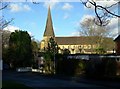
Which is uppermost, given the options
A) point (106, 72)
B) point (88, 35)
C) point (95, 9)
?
point (88, 35)

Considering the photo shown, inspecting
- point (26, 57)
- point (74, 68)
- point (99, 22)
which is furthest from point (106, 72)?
point (26, 57)

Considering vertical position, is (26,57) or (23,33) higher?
(23,33)

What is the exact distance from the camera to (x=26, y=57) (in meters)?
80.1

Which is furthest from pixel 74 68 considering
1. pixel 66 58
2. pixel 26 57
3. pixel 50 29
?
pixel 50 29

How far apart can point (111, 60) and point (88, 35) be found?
40.3 meters

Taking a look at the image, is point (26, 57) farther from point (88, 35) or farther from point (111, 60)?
point (111, 60)

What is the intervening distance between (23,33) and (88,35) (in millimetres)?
15486

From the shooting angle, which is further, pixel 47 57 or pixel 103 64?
pixel 47 57

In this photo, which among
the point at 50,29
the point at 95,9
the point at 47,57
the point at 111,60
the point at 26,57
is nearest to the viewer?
the point at 95,9

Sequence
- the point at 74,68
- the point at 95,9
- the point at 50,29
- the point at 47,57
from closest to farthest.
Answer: the point at 95,9 → the point at 74,68 → the point at 47,57 → the point at 50,29

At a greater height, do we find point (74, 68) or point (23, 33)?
point (23, 33)

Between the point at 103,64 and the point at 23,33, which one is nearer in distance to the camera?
the point at 103,64

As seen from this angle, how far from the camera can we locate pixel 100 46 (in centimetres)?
8250

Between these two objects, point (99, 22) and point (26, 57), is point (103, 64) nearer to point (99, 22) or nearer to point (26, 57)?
point (99, 22)
